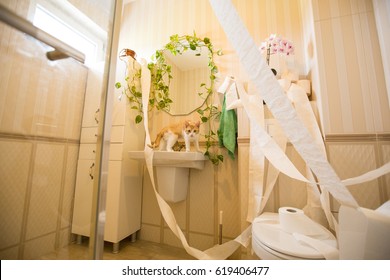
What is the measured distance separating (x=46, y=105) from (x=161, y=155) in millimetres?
650

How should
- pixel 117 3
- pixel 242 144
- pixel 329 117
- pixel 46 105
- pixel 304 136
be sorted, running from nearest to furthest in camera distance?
pixel 304 136
pixel 117 3
pixel 46 105
pixel 329 117
pixel 242 144

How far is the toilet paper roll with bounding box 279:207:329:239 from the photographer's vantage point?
68 centimetres

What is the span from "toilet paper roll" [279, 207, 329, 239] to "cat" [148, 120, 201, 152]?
72cm

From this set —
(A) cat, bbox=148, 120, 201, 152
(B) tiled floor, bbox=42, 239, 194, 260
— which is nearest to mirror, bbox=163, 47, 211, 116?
(A) cat, bbox=148, 120, 201, 152

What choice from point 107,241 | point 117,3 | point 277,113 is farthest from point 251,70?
point 107,241

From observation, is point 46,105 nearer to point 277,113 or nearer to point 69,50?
point 69,50

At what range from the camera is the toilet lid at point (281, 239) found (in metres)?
0.57

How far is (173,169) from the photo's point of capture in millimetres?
1226

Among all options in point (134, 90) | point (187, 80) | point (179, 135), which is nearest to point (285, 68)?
point (187, 80)

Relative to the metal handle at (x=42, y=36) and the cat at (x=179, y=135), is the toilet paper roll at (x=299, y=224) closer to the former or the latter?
the cat at (x=179, y=135)

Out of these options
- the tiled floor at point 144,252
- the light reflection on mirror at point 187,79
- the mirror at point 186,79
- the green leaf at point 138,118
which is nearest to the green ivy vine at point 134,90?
the green leaf at point 138,118

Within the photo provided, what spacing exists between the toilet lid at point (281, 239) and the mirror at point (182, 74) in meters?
1.00

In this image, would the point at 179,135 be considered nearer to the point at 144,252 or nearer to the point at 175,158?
the point at 175,158

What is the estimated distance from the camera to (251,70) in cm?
41
